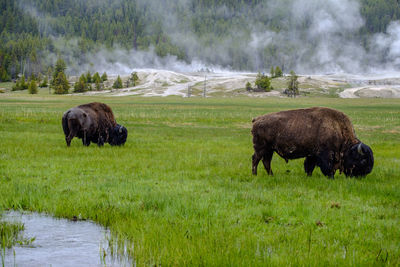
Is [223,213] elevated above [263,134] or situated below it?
below

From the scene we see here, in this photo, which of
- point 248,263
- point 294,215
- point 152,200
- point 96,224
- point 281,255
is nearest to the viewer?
point 248,263

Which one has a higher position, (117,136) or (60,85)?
(60,85)

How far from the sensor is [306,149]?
11938 millimetres

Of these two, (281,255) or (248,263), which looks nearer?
(248,263)

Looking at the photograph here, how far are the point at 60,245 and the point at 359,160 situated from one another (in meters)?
8.27

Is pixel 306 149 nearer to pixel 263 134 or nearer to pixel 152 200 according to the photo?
pixel 263 134

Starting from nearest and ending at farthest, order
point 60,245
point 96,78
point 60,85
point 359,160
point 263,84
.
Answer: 1. point 60,245
2. point 359,160
3. point 60,85
4. point 263,84
5. point 96,78

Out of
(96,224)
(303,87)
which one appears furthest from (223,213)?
(303,87)

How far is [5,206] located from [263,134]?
680 cm

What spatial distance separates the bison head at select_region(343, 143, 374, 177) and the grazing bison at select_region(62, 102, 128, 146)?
449 inches

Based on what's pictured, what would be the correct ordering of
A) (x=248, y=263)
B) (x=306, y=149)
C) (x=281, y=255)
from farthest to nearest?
(x=306, y=149) → (x=281, y=255) → (x=248, y=263)

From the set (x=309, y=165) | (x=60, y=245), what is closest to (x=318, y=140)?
(x=309, y=165)

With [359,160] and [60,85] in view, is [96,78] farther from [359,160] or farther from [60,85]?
[359,160]

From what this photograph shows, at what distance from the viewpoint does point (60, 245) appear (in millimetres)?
6293
